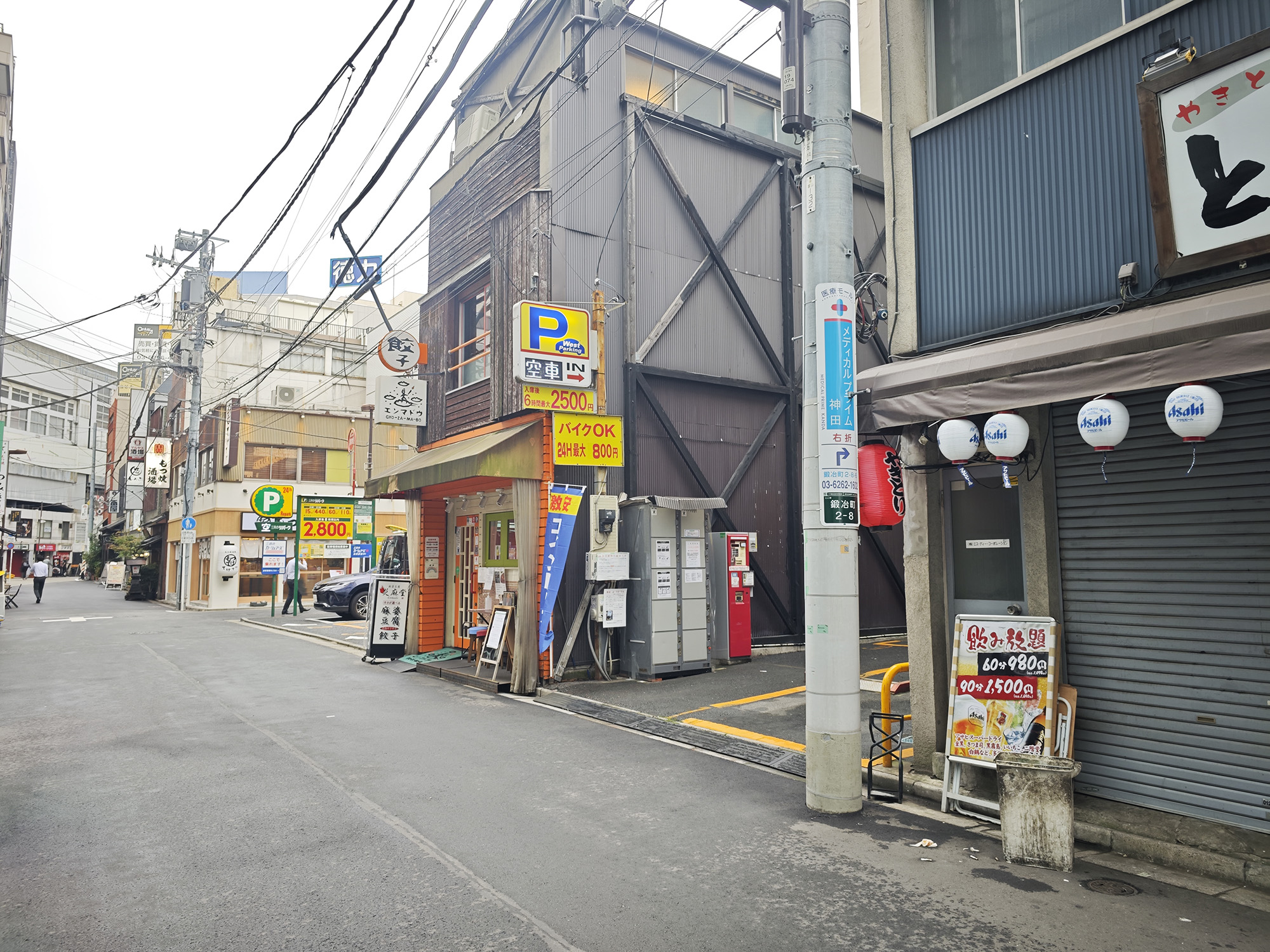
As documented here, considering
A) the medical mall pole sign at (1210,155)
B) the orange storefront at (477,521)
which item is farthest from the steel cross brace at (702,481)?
the medical mall pole sign at (1210,155)

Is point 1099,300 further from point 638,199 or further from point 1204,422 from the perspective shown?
point 638,199

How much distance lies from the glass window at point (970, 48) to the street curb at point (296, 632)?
588 inches

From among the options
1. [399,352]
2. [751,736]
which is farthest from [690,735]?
[399,352]

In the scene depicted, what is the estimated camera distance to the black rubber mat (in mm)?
7539

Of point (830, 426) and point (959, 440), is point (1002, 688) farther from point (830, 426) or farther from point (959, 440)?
point (830, 426)

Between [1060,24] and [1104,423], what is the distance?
12.1 ft

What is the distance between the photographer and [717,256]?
15062 millimetres

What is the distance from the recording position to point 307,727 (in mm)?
9164

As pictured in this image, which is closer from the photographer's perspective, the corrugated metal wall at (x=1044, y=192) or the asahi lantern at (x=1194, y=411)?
the asahi lantern at (x=1194, y=411)

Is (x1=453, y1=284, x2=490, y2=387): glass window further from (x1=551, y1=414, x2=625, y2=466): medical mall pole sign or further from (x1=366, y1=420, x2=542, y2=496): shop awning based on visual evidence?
(x1=551, y1=414, x2=625, y2=466): medical mall pole sign

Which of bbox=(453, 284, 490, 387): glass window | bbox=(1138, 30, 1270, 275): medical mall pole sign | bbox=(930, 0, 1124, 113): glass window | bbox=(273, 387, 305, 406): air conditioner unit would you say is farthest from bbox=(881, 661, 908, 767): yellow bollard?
bbox=(273, 387, 305, 406): air conditioner unit

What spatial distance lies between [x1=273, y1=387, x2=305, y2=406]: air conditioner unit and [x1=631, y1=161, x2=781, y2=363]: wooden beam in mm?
27966

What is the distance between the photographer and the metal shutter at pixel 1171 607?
5.12 m

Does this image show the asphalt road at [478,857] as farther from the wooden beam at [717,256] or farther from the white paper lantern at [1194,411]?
the wooden beam at [717,256]
